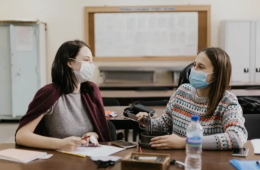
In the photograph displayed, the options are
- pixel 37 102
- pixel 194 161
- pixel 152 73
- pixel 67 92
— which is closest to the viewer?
pixel 194 161

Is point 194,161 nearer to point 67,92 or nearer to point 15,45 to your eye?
point 67,92

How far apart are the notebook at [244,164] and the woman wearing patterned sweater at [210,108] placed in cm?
18

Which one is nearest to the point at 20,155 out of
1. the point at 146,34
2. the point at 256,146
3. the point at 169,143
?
the point at 169,143

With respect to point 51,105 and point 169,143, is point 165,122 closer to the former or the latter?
point 169,143

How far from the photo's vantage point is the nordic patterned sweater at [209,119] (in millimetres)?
1612

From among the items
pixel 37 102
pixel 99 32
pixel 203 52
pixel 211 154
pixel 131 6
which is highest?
pixel 131 6

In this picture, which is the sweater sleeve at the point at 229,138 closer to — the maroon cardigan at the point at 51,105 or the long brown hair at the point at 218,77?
the long brown hair at the point at 218,77

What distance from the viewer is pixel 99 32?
6.40m

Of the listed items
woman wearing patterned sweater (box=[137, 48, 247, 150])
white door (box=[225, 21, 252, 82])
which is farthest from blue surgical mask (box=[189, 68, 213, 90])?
white door (box=[225, 21, 252, 82])

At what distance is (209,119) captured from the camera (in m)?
1.76

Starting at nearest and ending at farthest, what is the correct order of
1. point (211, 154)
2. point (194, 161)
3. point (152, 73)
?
point (194, 161) < point (211, 154) < point (152, 73)

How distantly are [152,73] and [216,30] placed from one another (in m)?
1.57

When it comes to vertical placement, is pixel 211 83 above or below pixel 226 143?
above

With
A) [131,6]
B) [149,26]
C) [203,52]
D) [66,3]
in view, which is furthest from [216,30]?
[203,52]
